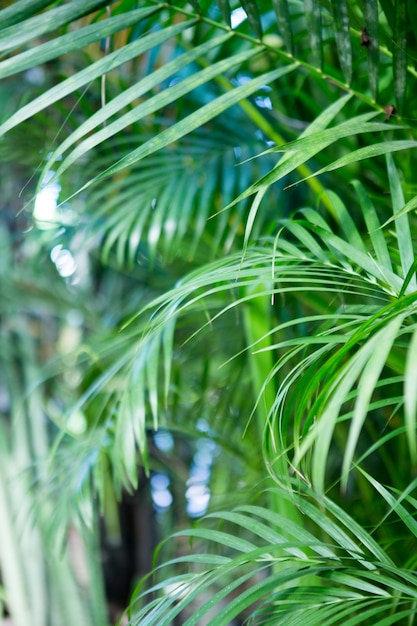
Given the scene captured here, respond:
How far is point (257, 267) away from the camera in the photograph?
54 centimetres

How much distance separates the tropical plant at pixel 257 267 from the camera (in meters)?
0.38

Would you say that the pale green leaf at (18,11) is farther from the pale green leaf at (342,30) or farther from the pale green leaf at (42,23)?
the pale green leaf at (342,30)

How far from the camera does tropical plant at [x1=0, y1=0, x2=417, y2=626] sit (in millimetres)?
378

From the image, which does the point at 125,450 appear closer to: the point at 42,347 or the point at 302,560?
the point at 302,560

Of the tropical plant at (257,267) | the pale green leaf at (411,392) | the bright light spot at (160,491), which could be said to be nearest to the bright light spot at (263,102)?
the tropical plant at (257,267)

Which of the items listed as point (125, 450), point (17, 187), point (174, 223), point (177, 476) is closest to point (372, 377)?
point (125, 450)

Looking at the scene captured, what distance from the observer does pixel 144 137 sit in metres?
0.80

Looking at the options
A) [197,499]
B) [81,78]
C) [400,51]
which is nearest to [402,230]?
[400,51]

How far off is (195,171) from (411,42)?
32cm

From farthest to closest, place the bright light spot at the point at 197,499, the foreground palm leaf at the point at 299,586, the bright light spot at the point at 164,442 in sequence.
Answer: the bright light spot at the point at 164,442
the bright light spot at the point at 197,499
the foreground palm leaf at the point at 299,586

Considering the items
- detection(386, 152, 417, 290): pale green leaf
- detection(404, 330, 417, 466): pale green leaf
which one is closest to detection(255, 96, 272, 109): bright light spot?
detection(386, 152, 417, 290): pale green leaf

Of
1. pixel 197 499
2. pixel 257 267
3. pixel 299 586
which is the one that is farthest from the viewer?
pixel 197 499

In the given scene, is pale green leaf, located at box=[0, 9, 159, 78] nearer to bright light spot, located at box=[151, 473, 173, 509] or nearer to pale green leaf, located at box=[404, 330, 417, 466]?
pale green leaf, located at box=[404, 330, 417, 466]

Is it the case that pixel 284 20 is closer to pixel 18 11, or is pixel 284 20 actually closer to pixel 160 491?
pixel 18 11
